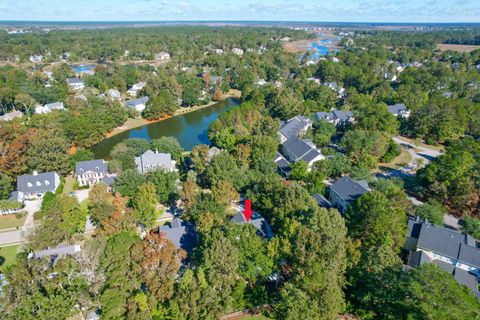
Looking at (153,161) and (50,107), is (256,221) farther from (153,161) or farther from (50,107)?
(50,107)

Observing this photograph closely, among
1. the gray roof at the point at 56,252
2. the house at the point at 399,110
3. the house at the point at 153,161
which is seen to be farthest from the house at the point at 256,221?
the house at the point at 399,110

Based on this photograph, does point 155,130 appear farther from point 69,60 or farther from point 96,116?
point 69,60

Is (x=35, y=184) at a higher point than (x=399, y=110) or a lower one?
lower

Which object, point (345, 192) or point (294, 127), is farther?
point (294, 127)

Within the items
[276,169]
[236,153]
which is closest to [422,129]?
[276,169]

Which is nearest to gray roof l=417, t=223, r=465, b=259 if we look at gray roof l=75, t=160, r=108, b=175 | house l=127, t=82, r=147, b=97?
gray roof l=75, t=160, r=108, b=175

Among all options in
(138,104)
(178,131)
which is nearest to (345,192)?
(178,131)

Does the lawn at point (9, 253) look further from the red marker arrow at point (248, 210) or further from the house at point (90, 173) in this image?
the red marker arrow at point (248, 210)
